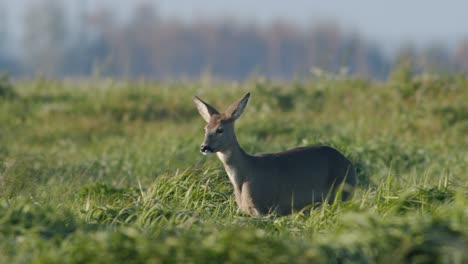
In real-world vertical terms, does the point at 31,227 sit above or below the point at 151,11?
above

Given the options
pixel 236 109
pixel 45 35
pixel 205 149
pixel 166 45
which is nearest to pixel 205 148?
pixel 205 149

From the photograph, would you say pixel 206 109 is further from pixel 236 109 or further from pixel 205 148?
pixel 205 148

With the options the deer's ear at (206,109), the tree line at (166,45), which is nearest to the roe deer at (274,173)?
the deer's ear at (206,109)

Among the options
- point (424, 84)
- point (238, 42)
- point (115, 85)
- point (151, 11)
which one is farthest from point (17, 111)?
point (151, 11)

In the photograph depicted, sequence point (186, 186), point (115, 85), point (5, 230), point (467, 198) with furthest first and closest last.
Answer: point (115, 85), point (186, 186), point (467, 198), point (5, 230)

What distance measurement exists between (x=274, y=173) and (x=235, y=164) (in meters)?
0.33

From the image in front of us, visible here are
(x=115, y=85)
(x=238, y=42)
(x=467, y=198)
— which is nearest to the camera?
(x=467, y=198)

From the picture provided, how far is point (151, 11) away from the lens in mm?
124562

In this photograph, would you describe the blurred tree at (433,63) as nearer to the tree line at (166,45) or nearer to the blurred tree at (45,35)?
the tree line at (166,45)

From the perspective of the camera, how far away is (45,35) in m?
102

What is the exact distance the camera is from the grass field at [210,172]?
4727mm

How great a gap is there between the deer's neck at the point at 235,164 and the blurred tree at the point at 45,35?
8540cm

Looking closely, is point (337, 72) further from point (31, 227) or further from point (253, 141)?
point (31, 227)

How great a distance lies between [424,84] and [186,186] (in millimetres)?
7688
